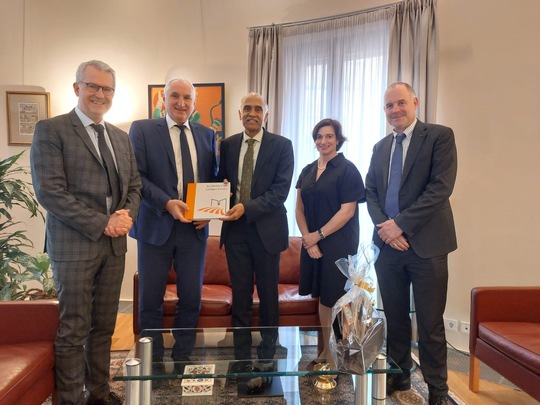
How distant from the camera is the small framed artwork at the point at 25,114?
394 centimetres

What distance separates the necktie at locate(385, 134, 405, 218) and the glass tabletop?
0.77m

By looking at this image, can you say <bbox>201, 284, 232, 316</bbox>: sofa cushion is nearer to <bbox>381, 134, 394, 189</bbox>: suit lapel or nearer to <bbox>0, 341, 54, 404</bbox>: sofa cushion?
<bbox>0, 341, 54, 404</bbox>: sofa cushion

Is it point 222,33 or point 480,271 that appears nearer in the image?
point 480,271

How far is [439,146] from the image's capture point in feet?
6.56

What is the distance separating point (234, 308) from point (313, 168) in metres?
1.01

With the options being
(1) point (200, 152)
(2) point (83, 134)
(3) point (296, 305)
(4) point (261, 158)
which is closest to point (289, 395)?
Result: (3) point (296, 305)

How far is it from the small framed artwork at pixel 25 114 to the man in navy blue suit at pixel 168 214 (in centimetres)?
238

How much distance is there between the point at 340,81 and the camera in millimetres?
3518

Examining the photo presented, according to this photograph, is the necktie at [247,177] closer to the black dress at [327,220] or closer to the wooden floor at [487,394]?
the black dress at [327,220]

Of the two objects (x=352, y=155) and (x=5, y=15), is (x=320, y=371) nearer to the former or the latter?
(x=352, y=155)

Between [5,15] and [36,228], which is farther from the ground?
[5,15]

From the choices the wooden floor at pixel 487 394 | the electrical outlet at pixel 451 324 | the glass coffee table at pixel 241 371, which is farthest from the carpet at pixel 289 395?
the electrical outlet at pixel 451 324

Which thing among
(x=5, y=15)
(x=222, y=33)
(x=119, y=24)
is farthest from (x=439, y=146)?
(x=5, y=15)

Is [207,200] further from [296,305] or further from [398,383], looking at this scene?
[398,383]
